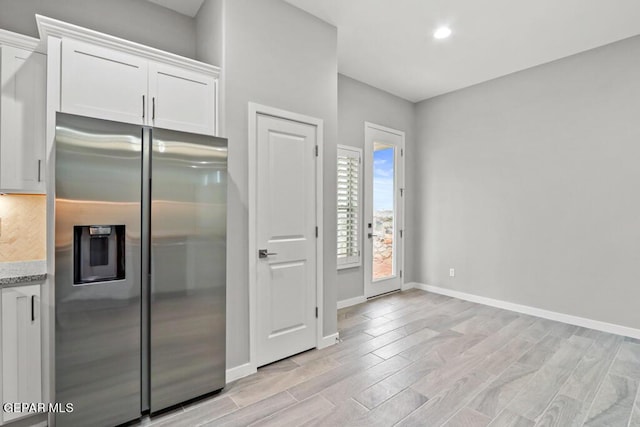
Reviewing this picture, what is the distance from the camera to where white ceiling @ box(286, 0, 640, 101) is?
110 inches

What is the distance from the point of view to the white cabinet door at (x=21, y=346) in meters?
1.79

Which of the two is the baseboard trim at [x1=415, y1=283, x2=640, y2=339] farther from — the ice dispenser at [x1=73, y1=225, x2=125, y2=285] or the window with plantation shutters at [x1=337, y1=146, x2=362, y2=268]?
the ice dispenser at [x1=73, y1=225, x2=125, y2=285]

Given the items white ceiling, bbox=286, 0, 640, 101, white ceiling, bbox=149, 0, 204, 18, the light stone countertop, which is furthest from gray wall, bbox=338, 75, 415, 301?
the light stone countertop

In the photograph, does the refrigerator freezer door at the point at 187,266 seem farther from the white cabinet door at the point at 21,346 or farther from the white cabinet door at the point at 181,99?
the white cabinet door at the point at 21,346

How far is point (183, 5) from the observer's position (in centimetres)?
275

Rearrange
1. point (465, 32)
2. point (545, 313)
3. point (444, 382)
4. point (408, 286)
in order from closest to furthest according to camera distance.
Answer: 1. point (444, 382)
2. point (465, 32)
3. point (545, 313)
4. point (408, 286)

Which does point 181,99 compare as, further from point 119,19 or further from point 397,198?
point 397,198

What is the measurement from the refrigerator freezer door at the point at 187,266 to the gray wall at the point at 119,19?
134 cm

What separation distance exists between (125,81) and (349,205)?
2.91 meters

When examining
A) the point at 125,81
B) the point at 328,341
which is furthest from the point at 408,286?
the point at 125,81

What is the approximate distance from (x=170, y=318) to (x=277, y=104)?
A: 1918 millimetres

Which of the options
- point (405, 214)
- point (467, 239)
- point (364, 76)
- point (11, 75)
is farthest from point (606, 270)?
point (11, 75)

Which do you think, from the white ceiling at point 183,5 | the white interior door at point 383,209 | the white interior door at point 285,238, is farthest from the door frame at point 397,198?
the white ceiling at point 183,5

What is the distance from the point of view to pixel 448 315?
391 cm
